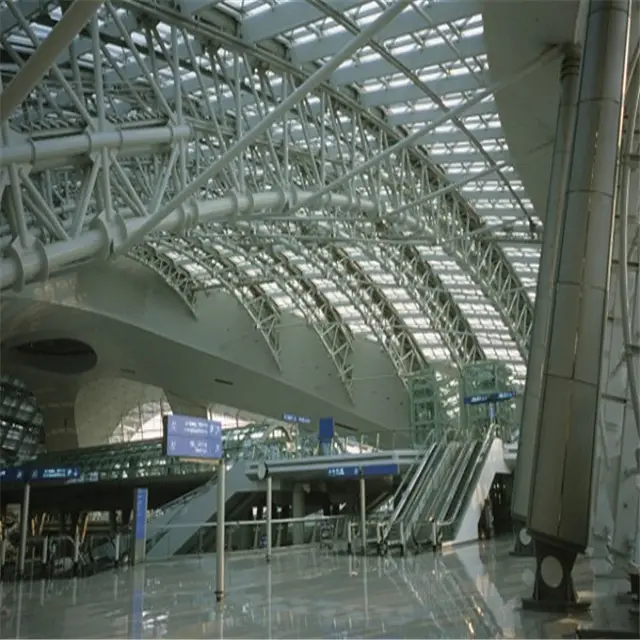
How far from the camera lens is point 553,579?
9164mm

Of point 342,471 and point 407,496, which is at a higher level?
point 407,496

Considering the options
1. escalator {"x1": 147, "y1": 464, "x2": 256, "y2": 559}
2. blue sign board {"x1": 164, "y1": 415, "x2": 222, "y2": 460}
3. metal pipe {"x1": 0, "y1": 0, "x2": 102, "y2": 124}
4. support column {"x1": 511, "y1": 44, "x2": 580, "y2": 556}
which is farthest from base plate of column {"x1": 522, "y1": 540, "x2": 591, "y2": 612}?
escalator {"x1": 147, "y1": 464, "x2": 256, "y2": 559}

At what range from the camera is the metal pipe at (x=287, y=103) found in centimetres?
1027

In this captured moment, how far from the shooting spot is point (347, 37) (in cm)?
2419

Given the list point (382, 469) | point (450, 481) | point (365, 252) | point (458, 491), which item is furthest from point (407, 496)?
point (365, 252)

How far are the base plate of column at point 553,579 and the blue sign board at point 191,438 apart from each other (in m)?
4.85

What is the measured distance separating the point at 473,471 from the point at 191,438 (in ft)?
52.5

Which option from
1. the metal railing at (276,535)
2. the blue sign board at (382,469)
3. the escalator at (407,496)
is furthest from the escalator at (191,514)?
the escalator at (407,496)

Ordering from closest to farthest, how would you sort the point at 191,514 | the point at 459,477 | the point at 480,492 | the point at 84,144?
1. the point at 84,144
2. the point at 480,492
3. the point at 459,477
4. the point at 191,514

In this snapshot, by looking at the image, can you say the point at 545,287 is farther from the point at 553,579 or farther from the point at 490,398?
the point at 490,398

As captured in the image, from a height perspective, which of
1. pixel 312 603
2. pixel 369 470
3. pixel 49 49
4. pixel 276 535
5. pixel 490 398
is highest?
pixel 49 49

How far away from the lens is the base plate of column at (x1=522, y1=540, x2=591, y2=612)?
29.9ft

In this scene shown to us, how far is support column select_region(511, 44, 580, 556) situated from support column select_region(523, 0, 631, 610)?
129 inches

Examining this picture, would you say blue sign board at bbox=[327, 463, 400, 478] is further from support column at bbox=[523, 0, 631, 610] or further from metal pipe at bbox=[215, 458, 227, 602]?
support column at bbox=[523, 0, 631, 610]
